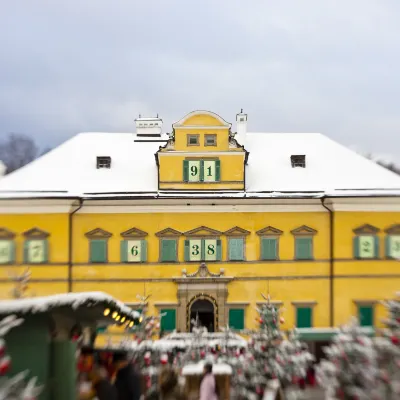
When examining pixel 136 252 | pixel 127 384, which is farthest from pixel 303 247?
pixel 127 384

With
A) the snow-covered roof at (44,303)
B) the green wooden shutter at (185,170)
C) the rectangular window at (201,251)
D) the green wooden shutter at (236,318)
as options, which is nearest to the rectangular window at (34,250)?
the rectangular window at (201,251)

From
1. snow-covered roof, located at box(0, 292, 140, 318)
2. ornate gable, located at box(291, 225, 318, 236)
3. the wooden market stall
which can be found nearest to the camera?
snow-covered roof, located at box(0, 292, 140, 318)

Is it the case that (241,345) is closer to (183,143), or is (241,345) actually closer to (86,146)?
(183,143)

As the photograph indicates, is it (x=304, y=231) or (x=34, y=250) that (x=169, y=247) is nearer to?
(x=34, y=250)

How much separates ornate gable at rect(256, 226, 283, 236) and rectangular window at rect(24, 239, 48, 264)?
9.39 metres

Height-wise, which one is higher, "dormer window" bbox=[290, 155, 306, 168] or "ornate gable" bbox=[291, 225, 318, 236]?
"dormer window" bbox=[290, 155, 306, 168]

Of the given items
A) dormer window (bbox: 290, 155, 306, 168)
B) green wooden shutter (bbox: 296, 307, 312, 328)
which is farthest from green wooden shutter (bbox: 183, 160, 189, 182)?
green wooden shutter (bbox: 296, 307, 312, 328)

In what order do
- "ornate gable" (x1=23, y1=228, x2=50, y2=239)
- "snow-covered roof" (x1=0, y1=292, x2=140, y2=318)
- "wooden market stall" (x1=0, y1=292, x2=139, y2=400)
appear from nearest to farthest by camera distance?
"snow-covered roof" (x1=0, y1=292, x2=140, y2=318)
"wooden market stall" (x1=0, y1=292, x2=139, y2=400)
"ornate gable" (x1=23, y1=228, x2=50, y2=239)

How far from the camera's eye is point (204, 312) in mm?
33500

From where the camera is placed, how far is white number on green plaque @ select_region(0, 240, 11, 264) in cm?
3291

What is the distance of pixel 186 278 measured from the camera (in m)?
33.2

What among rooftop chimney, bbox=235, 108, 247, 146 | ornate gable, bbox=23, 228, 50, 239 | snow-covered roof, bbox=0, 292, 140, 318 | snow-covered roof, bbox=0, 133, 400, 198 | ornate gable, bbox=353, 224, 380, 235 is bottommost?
snow-covered roof, bbox=0, 292, 140, 318

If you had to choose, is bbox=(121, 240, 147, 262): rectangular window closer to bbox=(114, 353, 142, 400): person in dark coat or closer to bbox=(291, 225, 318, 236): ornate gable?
bbox=(291, 225, 318, 236): ornate gable

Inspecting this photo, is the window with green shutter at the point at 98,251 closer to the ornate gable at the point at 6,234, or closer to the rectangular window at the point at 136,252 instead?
the rectangular window at the point at 136,252
